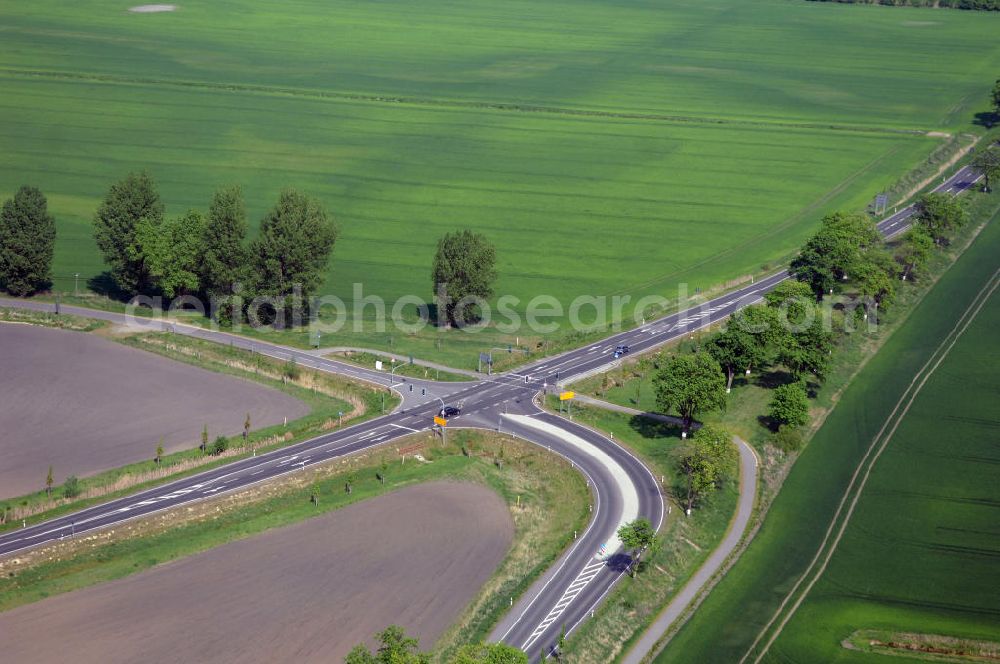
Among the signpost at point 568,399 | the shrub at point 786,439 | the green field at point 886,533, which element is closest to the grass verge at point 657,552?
the signpost at point 568,399

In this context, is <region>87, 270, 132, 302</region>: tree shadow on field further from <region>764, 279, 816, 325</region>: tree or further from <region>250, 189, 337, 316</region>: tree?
<region>764, 279, 816, 325</region>: tree

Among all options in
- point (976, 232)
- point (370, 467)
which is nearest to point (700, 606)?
point (370, 467)

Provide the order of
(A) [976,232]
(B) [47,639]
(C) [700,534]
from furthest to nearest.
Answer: (A) [976,232], (C) [700,534], (B) [47,639]

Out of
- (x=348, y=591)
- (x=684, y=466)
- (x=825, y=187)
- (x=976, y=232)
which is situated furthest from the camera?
(x=825, y=187)

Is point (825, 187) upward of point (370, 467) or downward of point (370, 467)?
upward

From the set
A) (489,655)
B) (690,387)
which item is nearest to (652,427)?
(690,387)

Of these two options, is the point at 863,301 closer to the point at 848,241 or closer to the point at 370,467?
the point at 848,241

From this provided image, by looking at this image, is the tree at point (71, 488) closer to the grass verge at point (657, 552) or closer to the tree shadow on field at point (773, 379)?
the grass verge at point (657, 552)

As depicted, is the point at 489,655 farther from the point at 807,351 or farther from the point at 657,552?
the point at 807,351
